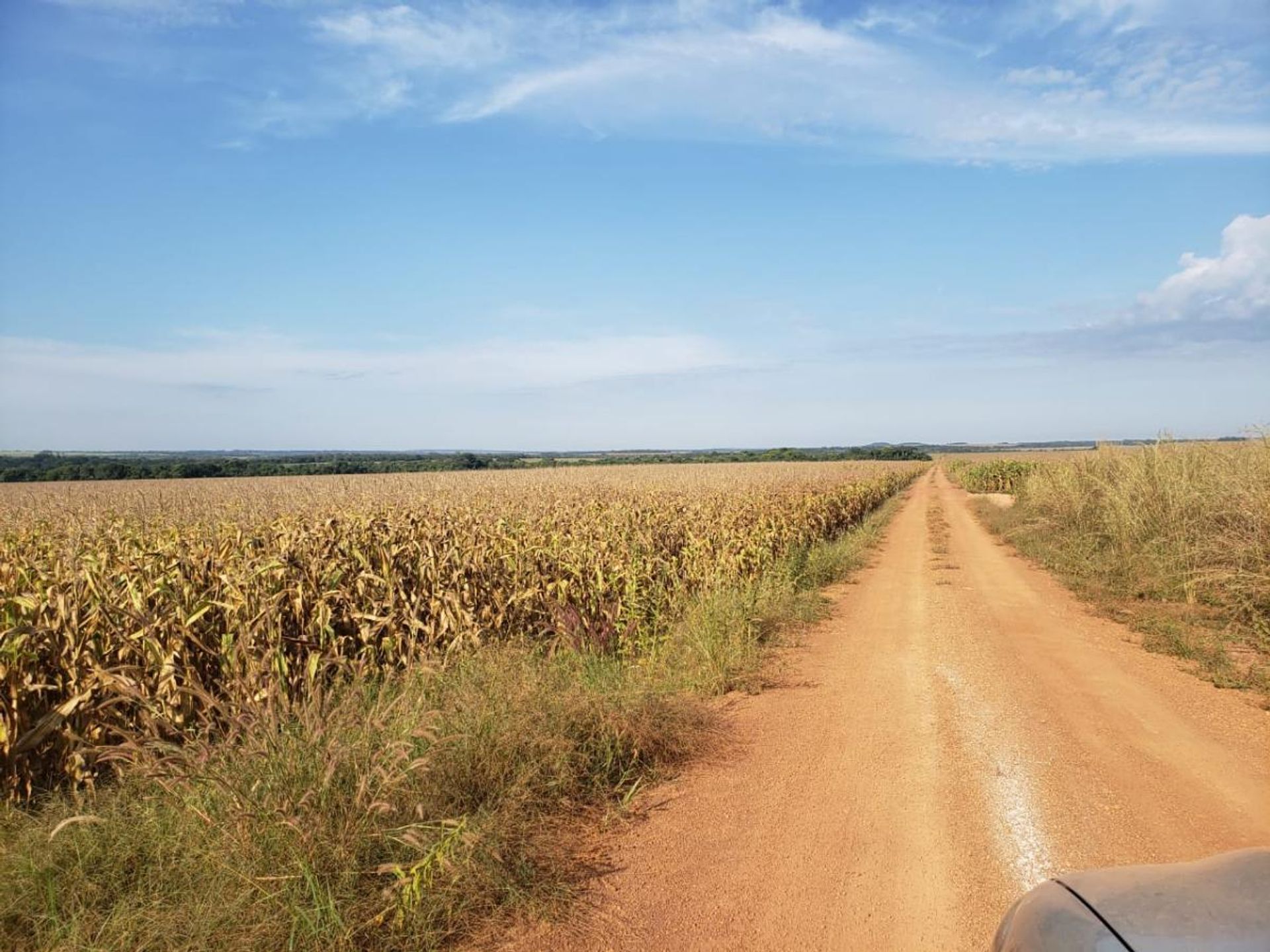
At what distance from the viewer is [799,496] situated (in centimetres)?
1856

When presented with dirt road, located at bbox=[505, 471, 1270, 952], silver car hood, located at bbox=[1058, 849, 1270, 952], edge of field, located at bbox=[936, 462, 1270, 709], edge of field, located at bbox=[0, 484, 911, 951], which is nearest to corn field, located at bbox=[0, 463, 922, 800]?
edge of field, located at bbox=[0, 484, 911, 951]

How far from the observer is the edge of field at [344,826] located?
10.6 feet

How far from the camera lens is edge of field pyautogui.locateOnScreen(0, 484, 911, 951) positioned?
3238mm

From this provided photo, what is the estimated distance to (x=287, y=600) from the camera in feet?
20.6

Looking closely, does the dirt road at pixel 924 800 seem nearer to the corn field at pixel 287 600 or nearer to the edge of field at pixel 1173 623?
the edge of field at pixel 1173 623

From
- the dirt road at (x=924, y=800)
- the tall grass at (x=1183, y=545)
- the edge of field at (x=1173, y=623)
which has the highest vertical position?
the tall grass at (x=1183, y=545)

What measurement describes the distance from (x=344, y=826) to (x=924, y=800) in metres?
3.43

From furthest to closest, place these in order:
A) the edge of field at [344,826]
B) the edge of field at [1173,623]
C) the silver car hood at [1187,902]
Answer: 1. the edge of field at [1173,623]
2. the edge of field at [344,826]
3. the silver car hood at [1187,902]

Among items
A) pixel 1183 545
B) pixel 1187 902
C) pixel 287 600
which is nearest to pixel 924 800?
pixel 1187 902

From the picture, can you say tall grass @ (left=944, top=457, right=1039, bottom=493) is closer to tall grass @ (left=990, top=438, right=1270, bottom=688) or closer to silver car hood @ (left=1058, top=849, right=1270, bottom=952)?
tall grass @ (left=990, top=438, right=1270, bottom=688)

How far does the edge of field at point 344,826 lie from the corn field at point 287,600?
18.1 inches

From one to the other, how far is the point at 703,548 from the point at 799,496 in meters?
8.63

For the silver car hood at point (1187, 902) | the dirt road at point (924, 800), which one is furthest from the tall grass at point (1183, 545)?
the silver car hood at point (1187, 902)

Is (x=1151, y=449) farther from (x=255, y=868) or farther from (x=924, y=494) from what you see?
(x=924, y=494)
